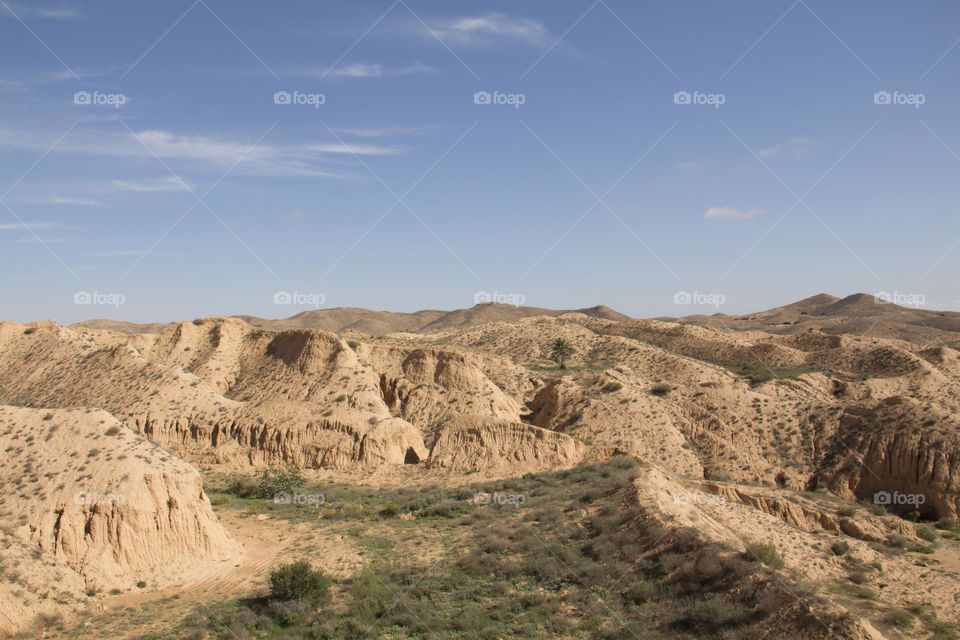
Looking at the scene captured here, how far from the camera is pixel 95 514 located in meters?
18.1

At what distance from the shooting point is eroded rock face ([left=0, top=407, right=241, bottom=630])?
17156 millimetres

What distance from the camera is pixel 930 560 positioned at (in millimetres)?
22297

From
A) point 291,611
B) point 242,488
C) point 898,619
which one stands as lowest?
point 898,619

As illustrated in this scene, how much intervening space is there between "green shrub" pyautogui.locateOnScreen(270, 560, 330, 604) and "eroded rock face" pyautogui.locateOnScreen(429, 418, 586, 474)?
13.9m

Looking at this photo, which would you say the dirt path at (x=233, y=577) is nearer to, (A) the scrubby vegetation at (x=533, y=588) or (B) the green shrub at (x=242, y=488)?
(A) the scrubby vegetation at (x=533, y=588)

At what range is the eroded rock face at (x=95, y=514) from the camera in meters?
17.2

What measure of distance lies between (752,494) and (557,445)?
8.79m

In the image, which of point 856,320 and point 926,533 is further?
point 856,320

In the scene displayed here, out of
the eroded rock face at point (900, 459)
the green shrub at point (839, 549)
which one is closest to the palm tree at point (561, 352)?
the eroded rock face at point (900, 459)

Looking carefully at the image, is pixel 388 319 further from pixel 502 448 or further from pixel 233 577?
pixel 233 577

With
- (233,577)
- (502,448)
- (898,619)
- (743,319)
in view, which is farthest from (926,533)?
(743,319)

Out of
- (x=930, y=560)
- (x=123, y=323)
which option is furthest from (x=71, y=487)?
(x=123, y=323)

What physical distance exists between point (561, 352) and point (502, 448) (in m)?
23.0

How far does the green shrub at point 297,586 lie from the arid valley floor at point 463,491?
98mm
